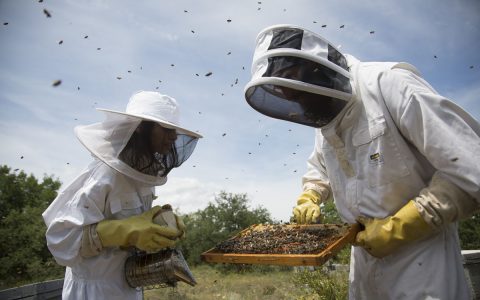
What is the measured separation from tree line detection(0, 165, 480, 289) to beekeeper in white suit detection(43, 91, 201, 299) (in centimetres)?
1279

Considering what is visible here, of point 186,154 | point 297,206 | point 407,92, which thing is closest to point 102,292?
point 186,154

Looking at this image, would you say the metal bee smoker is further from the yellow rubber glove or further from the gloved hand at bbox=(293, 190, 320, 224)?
the yellow rubber glove

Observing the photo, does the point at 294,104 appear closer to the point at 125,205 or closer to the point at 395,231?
the point at 395,231

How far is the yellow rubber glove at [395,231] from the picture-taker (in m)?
2.35

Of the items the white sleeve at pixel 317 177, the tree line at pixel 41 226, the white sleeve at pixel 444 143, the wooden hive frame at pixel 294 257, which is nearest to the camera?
the white sleeve at pixel 444 143

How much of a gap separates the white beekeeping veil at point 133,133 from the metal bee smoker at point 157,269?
758mm

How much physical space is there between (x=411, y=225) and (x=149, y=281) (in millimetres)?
2275

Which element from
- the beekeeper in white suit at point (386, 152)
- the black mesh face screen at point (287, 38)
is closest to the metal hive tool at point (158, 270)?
the beekeeper in white suit at point (386, 152)

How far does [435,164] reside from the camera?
7.67 feet

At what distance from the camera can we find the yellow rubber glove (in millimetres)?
2352

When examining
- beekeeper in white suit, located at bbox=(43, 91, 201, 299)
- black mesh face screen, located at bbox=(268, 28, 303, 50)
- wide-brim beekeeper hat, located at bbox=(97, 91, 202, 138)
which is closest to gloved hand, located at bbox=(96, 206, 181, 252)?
beekeeper in white suit, located at bbox=(43, 91, 201, 299)

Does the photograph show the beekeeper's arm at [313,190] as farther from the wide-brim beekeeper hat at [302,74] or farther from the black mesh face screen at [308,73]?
the black mesh face screen at [308,73]

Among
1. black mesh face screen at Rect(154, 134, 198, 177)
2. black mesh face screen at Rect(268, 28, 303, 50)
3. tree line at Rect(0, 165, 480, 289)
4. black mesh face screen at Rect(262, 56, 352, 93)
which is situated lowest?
tree line at Rect(0, 165, 480, 289)

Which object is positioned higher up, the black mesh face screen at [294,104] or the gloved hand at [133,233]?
the black mesh face screen at [294,104]
